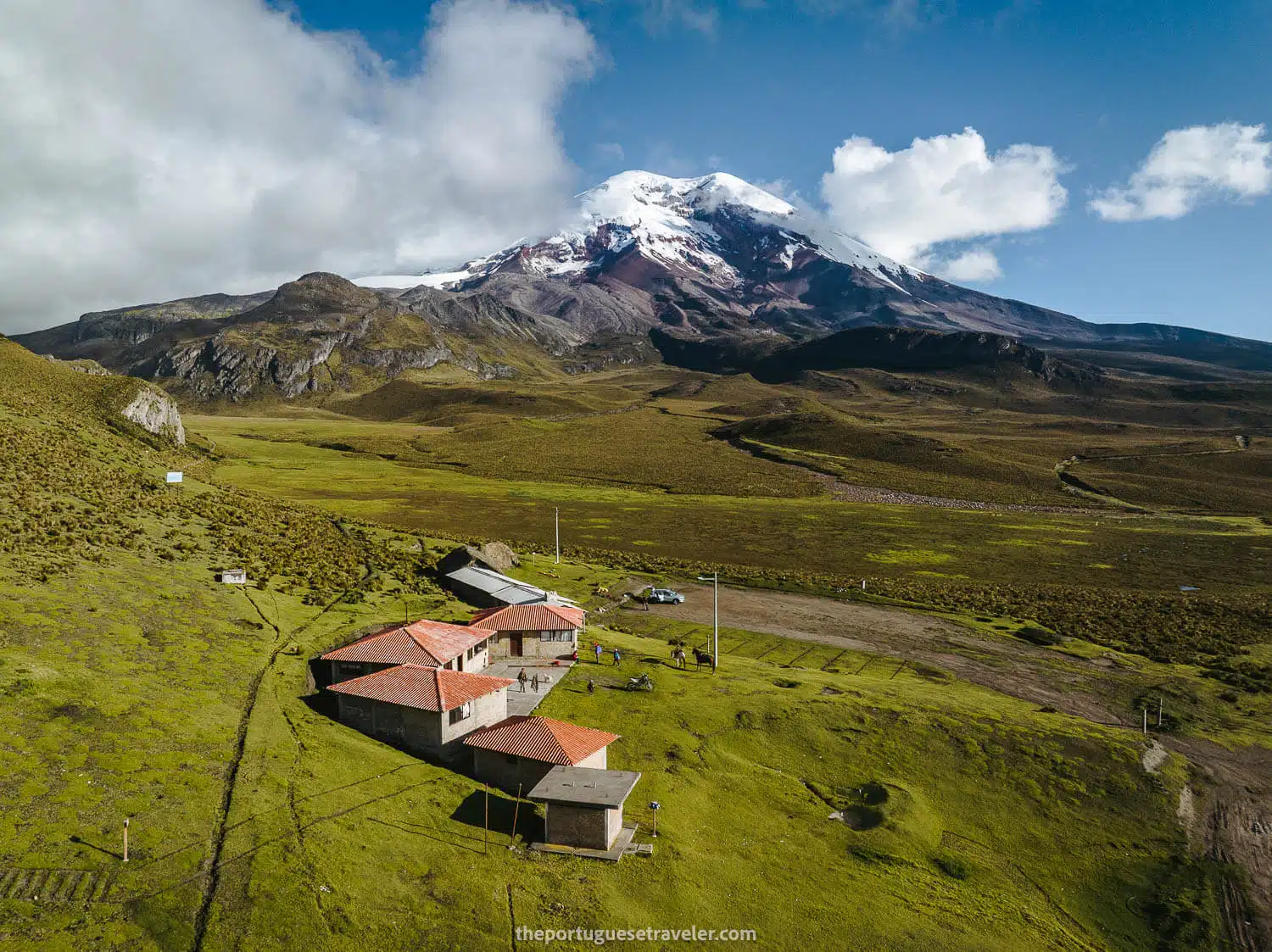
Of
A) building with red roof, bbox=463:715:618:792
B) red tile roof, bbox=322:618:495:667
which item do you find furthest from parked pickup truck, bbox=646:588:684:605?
building with red roof, bbox=463:715:618:792

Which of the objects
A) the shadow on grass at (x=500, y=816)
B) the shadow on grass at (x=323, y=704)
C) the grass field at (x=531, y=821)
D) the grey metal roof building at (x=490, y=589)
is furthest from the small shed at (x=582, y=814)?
the grey metal roof building at (x=490, y=589)

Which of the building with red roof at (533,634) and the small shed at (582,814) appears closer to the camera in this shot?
the small shed at (582,814)

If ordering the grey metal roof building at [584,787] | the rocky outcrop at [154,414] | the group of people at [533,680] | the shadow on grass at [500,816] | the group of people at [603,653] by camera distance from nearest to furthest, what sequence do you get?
the grey metal roof building at [584,787] < the shadow on grass at [500,816] < the group of people at [533,680] < the group of people at [603,653] < the rocky outcrop at [154,414]

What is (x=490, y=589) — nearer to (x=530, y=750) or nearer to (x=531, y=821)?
(x=530, y=750)

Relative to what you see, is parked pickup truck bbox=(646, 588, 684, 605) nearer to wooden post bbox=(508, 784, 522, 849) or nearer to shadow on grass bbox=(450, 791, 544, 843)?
wooden post bbox=(508, 784, 522, 849)

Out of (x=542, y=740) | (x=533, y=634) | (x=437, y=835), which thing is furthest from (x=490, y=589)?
(x=437, y=835)

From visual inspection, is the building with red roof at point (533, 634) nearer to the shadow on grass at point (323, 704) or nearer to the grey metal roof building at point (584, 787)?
the shadow on grass at point (323, 704)

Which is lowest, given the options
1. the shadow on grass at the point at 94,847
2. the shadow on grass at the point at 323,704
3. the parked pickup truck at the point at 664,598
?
the parked pickup truck at the point at 664,598

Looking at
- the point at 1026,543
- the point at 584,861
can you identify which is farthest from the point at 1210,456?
the point at 584,861
